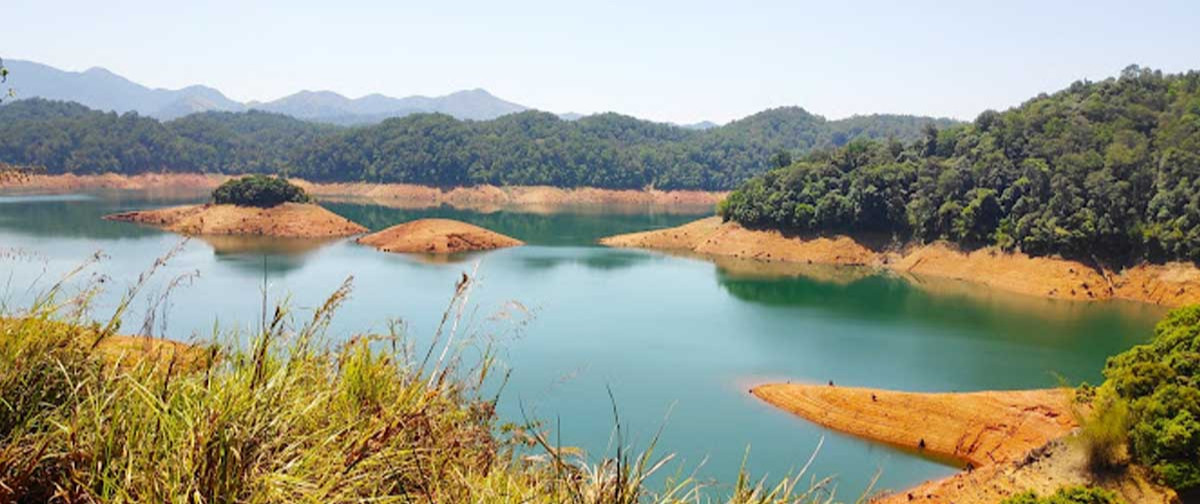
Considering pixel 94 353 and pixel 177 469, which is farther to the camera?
pixel 94 353

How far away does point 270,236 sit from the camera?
60.8 m

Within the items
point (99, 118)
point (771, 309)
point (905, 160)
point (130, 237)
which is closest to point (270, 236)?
point (130, 237)

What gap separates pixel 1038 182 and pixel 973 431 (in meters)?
29.2

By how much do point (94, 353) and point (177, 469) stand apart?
156cm

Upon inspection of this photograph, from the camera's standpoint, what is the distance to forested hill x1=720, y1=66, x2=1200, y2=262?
4116 centimetres

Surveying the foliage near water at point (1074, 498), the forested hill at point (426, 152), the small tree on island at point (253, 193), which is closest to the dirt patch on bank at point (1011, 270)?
the foliage near water at point (1074, 498)

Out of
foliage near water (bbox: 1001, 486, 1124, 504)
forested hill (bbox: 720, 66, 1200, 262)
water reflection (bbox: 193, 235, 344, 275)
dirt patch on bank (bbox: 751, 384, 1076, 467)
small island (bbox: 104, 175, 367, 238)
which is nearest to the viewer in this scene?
foliage near water (bbox: 1001, 486, 1124, 504)

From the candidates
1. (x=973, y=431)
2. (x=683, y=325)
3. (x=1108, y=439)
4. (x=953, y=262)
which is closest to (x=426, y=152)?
(x=953, y=262)

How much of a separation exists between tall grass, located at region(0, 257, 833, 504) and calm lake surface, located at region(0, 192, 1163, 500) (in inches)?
44.2

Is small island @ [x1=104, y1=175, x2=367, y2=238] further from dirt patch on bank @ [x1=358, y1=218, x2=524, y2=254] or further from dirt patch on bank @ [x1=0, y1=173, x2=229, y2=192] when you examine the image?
dirt patch on bank @ [x1=0, y1=173, x2=229, y2=192]

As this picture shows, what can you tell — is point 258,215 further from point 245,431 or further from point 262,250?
point 245,431

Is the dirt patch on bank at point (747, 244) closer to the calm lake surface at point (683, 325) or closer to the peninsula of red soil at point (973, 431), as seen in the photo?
the calm lake surface at point (683, 325)

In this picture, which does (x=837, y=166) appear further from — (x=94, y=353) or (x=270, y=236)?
(x=94, y=353)

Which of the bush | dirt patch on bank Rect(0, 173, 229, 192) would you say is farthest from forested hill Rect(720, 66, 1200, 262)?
dirt patch on bank Rect(0, 173, 229, 192)
